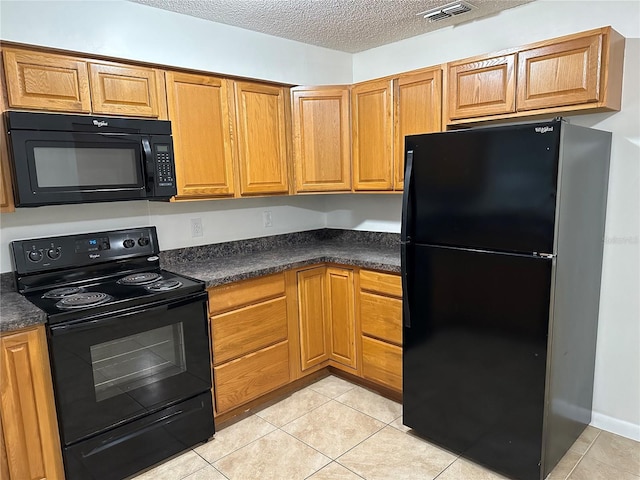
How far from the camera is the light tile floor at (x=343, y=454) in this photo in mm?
2144

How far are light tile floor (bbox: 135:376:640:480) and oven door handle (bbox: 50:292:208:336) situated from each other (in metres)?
0.84

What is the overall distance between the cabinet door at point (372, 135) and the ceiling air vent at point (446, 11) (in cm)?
44

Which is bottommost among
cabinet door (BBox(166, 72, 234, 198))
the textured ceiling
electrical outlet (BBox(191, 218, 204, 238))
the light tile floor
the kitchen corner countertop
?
the light tile floor

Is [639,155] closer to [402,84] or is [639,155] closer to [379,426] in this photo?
[402,84]

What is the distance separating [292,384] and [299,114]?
6.21ft

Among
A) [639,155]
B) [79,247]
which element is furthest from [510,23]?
[79,247]

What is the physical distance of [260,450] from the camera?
2.37 m

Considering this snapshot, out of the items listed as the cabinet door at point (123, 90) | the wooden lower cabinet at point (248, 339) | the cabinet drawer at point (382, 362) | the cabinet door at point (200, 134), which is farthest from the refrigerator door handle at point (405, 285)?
the cabinet door at point (123, 90)

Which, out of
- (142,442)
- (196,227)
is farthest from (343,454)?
(196,227)

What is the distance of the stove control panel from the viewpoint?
220cm

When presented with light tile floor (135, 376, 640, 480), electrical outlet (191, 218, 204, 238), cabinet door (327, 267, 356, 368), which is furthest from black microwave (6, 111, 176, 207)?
light tile floor (135, 376, 640, 480)

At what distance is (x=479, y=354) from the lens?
210cm

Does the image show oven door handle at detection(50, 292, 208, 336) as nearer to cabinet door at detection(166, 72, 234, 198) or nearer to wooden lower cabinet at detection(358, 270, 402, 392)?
cabinet door at detection(166, 72, 234, 198)

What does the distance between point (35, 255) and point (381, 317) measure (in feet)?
6.46
